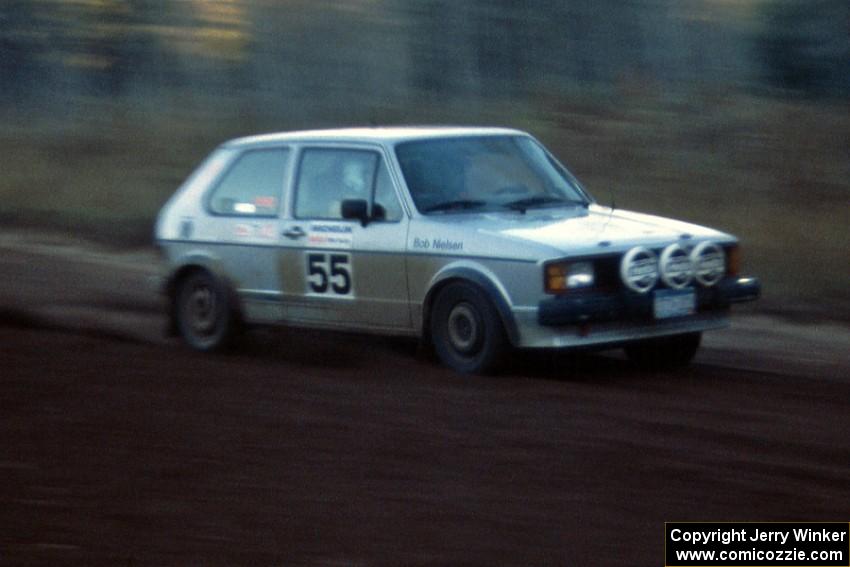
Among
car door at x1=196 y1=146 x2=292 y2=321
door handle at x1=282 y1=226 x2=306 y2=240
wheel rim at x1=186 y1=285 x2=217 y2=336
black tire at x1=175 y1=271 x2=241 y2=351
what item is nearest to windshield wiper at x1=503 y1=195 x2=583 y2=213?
door handle at x1=282 y1=226 x2=306 y2=240

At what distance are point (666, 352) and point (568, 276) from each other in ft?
4.48

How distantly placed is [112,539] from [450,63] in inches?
720

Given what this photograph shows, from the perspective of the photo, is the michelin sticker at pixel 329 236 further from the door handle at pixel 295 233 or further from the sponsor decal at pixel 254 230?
the sponsor decal at pixel 254 230

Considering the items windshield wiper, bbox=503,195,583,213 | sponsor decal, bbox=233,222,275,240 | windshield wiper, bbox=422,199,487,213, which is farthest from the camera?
sponsor decal, bbox=233,222,275,240

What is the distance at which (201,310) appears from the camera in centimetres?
1062

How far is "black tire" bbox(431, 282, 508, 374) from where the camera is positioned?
870cm

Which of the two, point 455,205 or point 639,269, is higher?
point 455,205

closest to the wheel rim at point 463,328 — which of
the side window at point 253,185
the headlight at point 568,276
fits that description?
the headlight at point 568,276

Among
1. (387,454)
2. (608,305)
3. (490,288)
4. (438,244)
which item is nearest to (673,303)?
(608,305)

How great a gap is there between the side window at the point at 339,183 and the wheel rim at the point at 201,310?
1083 mm

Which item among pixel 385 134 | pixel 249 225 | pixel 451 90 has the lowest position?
pixel 249 225

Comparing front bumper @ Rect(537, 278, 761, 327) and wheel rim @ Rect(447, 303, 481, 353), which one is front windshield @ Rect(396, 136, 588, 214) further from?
front bumper @ Rect(537, 278, 761, 327)

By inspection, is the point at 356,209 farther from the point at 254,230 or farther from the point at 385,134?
the point at 254,230

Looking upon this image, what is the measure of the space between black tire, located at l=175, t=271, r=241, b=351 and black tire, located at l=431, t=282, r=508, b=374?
190cm
